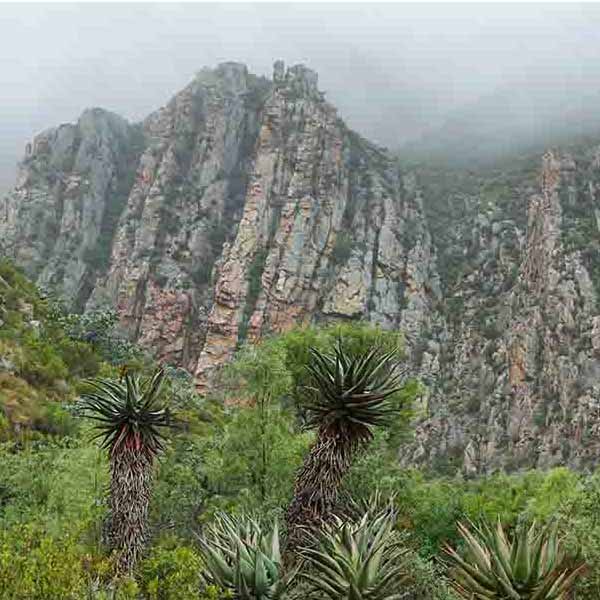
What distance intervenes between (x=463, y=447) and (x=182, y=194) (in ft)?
179

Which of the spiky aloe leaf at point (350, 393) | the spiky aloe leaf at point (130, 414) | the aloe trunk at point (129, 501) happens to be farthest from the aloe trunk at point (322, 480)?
the spiky aloe leaf at point (130, 414)

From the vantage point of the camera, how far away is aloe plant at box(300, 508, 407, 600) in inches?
387

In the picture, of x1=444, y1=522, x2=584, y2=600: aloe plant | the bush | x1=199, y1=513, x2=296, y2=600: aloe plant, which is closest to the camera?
the bush

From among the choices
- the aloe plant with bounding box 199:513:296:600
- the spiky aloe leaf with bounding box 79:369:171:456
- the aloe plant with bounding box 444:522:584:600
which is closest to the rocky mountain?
the spiky aloe leaf with bounding box 79:369:171:456

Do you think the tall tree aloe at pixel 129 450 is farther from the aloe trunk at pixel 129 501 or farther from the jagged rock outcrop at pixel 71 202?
the jagged rock outcrop at pixel 71 202

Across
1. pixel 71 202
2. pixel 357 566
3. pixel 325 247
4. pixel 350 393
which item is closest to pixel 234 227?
pixel 325 247

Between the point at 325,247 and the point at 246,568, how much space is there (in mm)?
83987

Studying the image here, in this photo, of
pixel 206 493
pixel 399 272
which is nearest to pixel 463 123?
pixel 399 272

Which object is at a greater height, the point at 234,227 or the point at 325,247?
the point at 234,227

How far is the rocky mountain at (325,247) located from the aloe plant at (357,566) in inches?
2245

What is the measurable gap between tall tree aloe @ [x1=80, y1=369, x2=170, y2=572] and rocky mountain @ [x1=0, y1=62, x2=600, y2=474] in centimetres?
5619

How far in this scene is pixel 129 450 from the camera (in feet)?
43.7

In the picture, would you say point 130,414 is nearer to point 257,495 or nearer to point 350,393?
point 350,393

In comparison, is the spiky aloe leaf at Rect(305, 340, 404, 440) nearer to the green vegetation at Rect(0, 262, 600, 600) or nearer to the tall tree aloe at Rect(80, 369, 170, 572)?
the green vegetation at Rect(0, 262, 600, 600)
